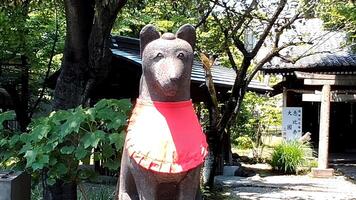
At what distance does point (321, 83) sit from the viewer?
45.3ft

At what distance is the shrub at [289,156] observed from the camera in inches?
566

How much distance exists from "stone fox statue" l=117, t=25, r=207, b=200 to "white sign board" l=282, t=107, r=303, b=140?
1230cm

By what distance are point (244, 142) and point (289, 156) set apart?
435 centimetres

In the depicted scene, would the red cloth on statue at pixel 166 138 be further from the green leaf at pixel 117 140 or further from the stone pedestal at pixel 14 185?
the stone pedestal at pixel 14 185

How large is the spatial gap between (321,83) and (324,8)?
11.1 ft

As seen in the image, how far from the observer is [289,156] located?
14.4 meters

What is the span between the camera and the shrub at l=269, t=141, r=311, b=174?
47.1 ft

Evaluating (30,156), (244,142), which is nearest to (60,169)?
(30,156)

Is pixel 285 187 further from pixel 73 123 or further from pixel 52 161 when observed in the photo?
pixel 73 123

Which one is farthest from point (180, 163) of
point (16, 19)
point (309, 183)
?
point (309, 183)

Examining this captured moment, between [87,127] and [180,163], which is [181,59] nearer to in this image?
[180,163]

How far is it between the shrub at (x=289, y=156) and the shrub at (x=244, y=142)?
137 inches

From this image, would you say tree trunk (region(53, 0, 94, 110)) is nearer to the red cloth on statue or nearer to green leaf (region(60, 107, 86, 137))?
green leaf (region(60, 107, 86, 137))

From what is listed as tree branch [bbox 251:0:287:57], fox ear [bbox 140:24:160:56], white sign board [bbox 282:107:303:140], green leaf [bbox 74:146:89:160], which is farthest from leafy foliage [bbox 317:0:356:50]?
fox ear [bbox 140:24:160:56]
